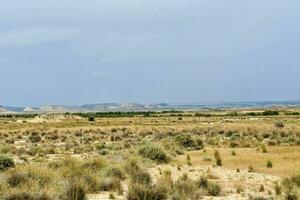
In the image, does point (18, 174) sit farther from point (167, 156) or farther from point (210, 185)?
point (167, 156)

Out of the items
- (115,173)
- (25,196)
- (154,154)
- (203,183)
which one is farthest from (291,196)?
(154,154)

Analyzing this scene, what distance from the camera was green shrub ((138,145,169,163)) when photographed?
98.4 ft

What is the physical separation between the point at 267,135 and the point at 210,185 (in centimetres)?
3318

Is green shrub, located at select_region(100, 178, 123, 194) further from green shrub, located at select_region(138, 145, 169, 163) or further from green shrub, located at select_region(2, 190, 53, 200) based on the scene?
green shrub, located at select_region(138, 145, 169, 163)

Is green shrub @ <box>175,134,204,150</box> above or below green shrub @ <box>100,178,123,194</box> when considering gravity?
below

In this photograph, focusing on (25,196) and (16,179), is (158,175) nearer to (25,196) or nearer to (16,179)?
(16,179)

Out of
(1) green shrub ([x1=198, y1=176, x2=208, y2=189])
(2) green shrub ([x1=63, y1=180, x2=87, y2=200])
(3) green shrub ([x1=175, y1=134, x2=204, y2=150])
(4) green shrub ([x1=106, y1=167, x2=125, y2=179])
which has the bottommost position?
(3) green shrub ([x1=175, y1=134, x2=204, y2=150])

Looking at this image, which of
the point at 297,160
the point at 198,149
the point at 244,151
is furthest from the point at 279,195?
the point at 198,149

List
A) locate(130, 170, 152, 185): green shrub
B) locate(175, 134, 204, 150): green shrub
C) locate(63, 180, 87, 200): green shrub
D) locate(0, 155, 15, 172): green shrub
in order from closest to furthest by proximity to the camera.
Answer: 1. locate(63, 180, 87, 200): green shrub
2. locate(130, 170, 152, 185): green shrub
3. locate(0, 155, 15, 172): green shrub
4. locate(175, 134, 204, 150): green shrub

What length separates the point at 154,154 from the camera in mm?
30141

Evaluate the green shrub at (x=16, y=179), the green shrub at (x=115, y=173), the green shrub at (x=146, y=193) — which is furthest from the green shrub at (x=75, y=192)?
the green shrub at (x=115, y=173)

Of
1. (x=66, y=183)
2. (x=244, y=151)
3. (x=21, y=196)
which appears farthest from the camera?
(x=244, y=151)

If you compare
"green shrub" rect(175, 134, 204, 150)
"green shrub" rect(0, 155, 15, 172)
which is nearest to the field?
"green shrub" rect(0, 155, 15, 172)

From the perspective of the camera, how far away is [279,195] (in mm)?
17906
